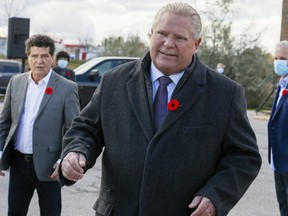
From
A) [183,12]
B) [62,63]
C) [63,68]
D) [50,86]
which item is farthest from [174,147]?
[62,63]

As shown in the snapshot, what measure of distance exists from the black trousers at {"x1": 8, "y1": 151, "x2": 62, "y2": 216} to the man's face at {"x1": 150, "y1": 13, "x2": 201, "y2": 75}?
200 cm

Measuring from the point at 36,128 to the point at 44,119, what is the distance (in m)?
0.10

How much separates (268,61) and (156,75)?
33.3m

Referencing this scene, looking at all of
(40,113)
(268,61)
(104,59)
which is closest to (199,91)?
(40,113)

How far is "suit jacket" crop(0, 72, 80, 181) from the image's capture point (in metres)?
4.56

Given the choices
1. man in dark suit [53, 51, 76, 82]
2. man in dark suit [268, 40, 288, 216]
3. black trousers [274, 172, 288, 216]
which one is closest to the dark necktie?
man in dark suit [268, 40, 288, 216]

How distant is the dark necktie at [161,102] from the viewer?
2.90 meters

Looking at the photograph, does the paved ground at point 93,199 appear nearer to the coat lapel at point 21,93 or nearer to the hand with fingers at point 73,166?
the coat lapel at point 21,93

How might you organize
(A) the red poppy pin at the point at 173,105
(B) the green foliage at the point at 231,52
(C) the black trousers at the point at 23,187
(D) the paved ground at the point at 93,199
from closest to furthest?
(A) the red poppy pin at the point at 173,105 < (C) the black trousers at the point at 23,187 < (D) the paved ground at the point at 93,199 < (B) the green foliage at the point at 231,52

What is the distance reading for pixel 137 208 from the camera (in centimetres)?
286

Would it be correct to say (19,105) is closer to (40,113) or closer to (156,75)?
(40,113)

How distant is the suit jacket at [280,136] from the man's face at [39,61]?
91.4 inches

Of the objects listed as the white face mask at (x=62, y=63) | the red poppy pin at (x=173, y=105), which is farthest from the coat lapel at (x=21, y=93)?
the white face mask at (x=62, y=63)

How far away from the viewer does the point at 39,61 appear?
468 centimetres
